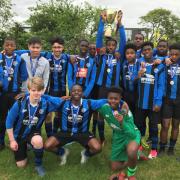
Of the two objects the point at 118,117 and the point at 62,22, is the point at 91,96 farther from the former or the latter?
the point at 62,22

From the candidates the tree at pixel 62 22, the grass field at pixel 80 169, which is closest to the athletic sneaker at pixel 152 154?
the grass field at pixel 80 169

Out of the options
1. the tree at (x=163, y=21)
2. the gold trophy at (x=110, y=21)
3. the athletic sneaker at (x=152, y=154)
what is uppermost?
the tree at (x=163, y=21)

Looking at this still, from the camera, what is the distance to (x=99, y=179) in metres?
4.80

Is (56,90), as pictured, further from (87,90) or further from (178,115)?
(178,115)

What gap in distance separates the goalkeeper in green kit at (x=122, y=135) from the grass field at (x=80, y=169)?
0.28m

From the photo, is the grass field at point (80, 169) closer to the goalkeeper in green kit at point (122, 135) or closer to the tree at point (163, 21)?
the goalkeeper in green kit at point (122, 135)

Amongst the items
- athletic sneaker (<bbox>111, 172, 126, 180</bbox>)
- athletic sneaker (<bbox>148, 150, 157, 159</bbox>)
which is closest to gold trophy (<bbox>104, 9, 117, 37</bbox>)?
athletic sneaker (<bbox>148, 150, 157, 159</bbox>)

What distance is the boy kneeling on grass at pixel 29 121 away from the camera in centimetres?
488

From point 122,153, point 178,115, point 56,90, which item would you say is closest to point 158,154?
point 178,115

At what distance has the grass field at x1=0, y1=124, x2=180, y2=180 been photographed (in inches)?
191

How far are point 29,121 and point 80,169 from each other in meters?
1.17

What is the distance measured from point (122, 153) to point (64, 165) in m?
1.04

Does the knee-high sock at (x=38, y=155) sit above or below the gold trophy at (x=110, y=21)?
below

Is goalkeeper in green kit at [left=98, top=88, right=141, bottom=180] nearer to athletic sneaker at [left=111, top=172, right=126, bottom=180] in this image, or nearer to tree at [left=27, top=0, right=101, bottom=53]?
athletic sneaker at [left=111, top=172, right=126, bottom=180]
